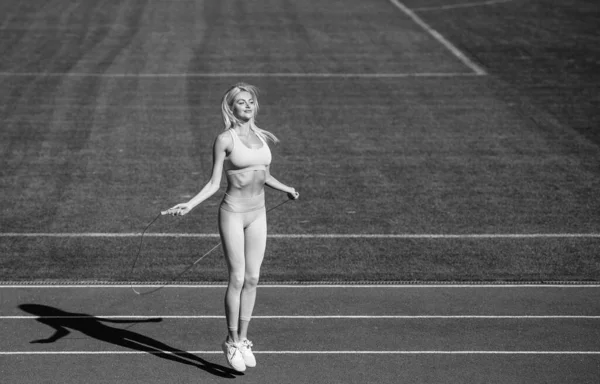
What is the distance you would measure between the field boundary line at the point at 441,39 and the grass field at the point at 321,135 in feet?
0.79

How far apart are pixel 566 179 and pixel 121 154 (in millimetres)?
8695

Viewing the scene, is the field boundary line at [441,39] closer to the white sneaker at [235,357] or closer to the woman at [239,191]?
the woman at [239,191]

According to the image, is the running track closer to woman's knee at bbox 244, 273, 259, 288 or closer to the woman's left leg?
the woman's left leg

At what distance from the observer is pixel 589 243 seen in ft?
43.9

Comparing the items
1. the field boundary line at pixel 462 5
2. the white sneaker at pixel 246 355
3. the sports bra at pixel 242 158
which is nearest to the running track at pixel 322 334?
the white sneaker at pixel 246 355

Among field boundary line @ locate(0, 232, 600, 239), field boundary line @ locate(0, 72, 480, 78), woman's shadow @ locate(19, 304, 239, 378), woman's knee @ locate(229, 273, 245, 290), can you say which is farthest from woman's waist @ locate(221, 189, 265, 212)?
field boundary line @ locate(0, 72, 480, 78)

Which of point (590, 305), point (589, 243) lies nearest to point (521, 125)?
point (589, 243)

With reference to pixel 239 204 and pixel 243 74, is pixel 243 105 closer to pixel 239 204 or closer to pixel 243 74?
pixel 239 204

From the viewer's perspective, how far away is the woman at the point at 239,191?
8258mm

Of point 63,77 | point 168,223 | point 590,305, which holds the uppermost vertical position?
point 590,305

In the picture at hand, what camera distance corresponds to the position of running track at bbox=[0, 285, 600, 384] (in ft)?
29.1

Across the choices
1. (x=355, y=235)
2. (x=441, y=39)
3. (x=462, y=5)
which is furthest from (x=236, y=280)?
(x=462, y=5)

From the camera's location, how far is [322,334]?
984 centimetres

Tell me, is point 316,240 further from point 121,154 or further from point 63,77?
point 63,77
